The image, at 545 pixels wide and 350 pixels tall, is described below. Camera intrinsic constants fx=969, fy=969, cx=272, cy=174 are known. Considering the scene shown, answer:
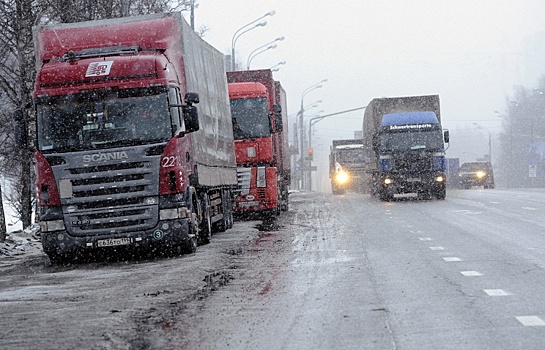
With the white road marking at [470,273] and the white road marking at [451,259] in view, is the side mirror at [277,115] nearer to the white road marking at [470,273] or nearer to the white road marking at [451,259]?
the white road marking at [451,259]

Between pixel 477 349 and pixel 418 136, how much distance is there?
28090 millimetres

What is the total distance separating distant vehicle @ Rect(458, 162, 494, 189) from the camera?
2633 inches

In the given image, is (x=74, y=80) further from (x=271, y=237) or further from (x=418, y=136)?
(x=418, y=136)

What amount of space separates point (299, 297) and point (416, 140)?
2530cm

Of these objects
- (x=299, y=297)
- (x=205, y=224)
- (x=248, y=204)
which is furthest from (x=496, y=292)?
(x=248, y=204)

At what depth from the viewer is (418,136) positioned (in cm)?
3428

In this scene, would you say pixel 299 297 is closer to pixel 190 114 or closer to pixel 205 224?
pixel 190 114

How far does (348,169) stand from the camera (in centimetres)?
5556

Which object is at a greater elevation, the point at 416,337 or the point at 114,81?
the point at 114,81

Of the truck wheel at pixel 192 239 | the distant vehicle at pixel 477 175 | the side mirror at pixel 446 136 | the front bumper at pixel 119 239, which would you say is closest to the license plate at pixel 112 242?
the front bumper at pixel 119 239

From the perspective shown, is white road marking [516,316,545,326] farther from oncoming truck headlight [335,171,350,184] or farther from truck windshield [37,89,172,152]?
oncoming truck headlight [335,171,350,184]

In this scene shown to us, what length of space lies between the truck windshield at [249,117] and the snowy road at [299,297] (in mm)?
8105

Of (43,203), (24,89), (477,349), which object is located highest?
(24,89)

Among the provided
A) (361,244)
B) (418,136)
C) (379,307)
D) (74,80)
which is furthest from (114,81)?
(418,136)
